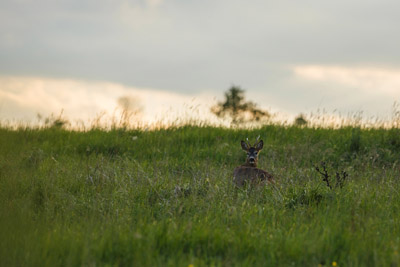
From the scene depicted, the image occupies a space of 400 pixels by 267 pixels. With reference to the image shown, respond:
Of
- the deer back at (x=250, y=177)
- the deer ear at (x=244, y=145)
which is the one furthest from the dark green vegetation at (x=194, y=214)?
the deer ear at (x=244, y=145)

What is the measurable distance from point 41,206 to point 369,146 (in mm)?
8856

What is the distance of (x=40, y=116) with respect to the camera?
47.9 feet

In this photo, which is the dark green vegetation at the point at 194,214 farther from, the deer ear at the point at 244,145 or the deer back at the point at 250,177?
the deer ear at the point at 244,145

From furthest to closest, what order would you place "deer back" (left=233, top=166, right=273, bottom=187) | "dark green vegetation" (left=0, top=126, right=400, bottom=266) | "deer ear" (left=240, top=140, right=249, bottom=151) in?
"deer ear" (left=240, top=140, right=249, bottom=151), "deer back" (left=233, top=166, right=273, bottom=187), "dark green vegetation" (left=0, top=126, right=400, bottom=266)

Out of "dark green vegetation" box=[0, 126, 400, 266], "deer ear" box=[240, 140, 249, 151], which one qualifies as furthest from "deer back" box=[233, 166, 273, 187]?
"deer ear" box=[240, 140, 249, 151]

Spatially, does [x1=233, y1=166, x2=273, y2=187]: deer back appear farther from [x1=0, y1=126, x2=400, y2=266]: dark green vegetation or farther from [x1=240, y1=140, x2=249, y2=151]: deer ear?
[x1=240, y1=140, x2=249, y2=151]: deer ear

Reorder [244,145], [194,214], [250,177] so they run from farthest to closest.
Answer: [244,145] → [250,177] → [194,214]

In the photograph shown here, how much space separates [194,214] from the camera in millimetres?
5914

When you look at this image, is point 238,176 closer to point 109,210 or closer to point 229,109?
point 109,210

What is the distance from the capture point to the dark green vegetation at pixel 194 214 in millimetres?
4359

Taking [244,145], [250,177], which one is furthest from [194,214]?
[244,145]

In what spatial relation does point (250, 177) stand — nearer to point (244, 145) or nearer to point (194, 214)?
point (244, 145)

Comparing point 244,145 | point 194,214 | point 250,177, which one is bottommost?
point 194,214

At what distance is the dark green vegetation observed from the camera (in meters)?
4.36
